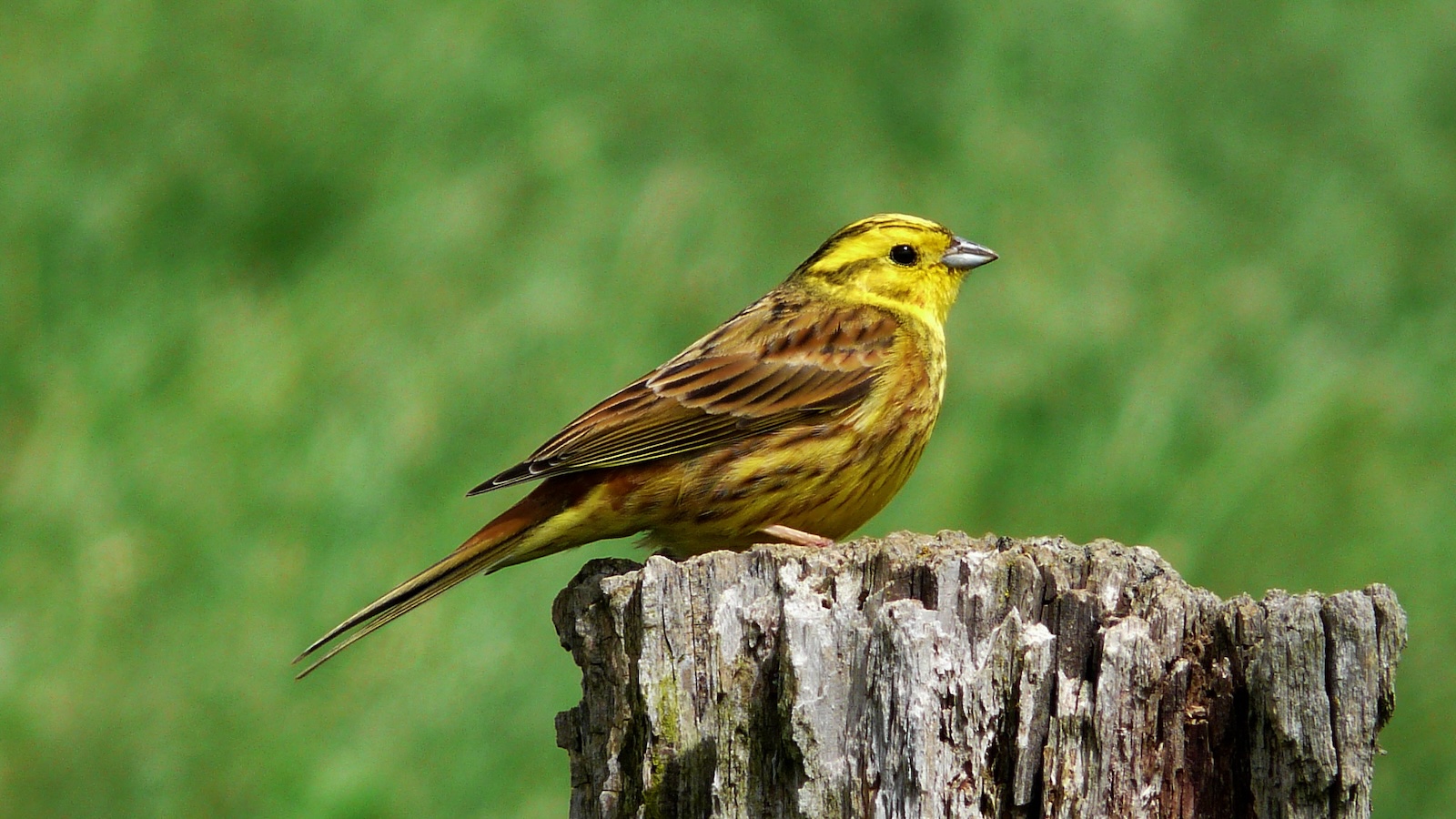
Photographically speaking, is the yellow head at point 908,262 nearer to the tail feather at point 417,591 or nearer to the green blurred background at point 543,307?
the green blurred background at point 543,307

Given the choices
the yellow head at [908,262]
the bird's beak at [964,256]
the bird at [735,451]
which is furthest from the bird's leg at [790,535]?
the bird's beak at [964,256]

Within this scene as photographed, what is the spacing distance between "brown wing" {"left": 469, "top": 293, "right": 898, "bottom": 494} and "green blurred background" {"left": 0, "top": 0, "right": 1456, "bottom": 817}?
2.36ft

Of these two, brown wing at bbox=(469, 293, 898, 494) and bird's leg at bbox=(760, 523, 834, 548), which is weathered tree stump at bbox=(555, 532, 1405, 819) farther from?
brown wing at bbox=(469, 293, 898, 494)

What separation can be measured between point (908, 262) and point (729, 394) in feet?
3.27

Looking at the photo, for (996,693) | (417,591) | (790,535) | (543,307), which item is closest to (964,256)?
(790,535)

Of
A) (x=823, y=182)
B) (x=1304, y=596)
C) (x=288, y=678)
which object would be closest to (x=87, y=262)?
(x=288, y=678)

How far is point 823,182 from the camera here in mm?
11219

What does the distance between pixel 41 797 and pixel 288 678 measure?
0.99 m

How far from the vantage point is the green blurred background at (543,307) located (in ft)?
25.1

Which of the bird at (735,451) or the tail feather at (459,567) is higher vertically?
the bird at (735,451)

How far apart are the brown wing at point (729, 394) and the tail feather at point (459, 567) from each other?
0.39 ft

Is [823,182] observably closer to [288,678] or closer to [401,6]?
[401,6]

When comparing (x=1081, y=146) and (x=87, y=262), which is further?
(x=1081, y=146)

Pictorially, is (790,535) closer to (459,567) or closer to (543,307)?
(459,567)
